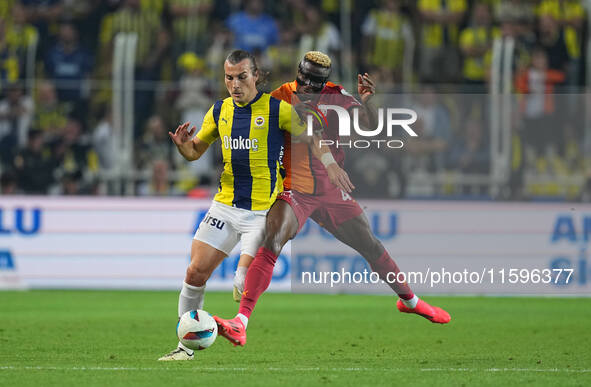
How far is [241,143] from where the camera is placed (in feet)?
23.8

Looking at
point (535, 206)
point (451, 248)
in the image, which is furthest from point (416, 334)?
point (535, 206)

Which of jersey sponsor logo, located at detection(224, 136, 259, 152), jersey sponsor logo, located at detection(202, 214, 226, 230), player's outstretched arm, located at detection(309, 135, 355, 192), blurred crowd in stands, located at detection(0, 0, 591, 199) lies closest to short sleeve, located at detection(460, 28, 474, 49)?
blurred crowd in stands, located at detection(0, 0, 591, 199)

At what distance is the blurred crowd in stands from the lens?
11812 mm

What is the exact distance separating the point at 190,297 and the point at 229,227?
0.55m

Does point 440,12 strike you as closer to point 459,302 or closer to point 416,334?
point 459,302

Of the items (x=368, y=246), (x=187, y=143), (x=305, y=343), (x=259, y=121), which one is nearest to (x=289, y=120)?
(x=259, y=121)

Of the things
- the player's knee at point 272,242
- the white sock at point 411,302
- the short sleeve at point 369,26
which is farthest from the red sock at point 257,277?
the short sleeve at point 369,26

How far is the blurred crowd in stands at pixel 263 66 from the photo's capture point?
11812 mm

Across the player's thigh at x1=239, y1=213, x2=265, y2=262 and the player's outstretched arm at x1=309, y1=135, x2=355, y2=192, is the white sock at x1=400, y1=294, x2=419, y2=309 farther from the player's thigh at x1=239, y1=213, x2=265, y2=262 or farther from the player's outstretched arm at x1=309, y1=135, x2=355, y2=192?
the player's thigh at x1=239, y1=213, x2=265, y2=262

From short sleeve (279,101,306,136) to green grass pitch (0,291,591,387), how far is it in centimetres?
159

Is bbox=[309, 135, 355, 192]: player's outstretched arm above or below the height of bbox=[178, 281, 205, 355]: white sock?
above

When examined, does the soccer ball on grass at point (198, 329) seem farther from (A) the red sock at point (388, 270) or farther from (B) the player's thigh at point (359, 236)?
(A) the red sock at point (388, 270)

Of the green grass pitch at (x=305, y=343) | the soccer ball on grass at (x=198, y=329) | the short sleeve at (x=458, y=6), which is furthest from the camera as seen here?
the short sleeve at (x=458, y=6)

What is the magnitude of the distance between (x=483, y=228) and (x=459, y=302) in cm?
181
